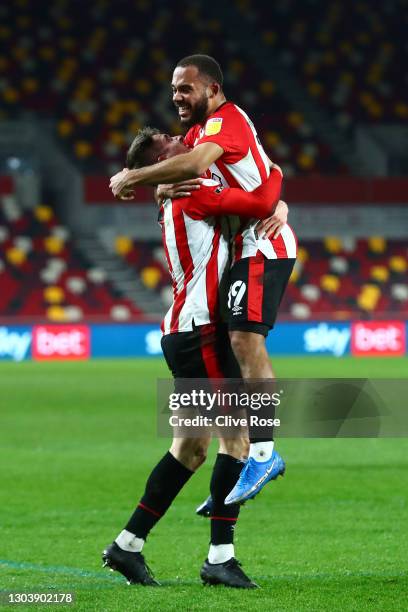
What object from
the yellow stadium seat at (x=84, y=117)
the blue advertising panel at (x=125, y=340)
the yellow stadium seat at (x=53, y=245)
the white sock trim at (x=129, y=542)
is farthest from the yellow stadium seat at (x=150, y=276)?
the white sock trim at (x=129, y=542)

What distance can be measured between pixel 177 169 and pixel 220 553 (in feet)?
5.15

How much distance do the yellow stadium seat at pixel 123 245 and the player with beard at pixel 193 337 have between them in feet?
71.5

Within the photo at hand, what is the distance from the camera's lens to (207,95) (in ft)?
16.1

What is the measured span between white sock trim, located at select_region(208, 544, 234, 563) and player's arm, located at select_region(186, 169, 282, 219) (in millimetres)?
1360

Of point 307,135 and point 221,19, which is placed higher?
point 221,19

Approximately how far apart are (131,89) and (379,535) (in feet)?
78.7

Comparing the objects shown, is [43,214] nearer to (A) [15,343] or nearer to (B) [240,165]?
(A) [15,343]

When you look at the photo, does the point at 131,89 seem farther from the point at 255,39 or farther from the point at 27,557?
the point at 27,557

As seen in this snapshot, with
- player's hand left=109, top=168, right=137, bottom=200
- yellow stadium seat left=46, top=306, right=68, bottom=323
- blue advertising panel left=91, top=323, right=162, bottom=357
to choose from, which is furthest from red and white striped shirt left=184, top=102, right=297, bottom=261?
yellow stadium seat left=46, top=306, right=68, bottom=323

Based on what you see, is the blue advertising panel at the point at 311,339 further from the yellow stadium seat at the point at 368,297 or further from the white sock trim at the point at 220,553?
the white sock trim at the point at 220,553

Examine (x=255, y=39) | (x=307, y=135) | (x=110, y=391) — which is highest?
(x=255, y=39)

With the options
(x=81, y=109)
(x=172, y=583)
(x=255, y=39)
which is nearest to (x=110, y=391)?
(x=172, y=583)

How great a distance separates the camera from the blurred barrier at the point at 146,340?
2192cm

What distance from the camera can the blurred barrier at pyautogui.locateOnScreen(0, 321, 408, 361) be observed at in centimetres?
2192
